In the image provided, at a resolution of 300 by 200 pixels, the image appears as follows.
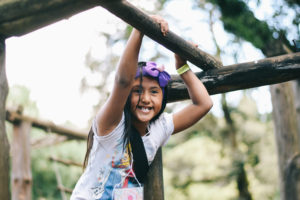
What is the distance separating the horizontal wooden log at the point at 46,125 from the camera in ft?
14.9

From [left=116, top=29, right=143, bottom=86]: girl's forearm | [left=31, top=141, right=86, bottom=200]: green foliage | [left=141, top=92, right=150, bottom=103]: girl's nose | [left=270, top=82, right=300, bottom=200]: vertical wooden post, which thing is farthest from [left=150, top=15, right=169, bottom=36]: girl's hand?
[left=31, top=141, right=86, bottom=200]: green foliage

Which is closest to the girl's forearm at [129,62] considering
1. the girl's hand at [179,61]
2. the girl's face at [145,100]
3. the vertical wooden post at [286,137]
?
the girl's face at [145,100]

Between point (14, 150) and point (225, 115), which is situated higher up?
point (225, 115)

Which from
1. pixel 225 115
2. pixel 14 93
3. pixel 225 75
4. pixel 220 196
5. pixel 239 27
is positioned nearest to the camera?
pixel 225 75

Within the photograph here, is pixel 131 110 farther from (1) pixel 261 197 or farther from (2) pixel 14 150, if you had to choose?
(1) pixel 261 197

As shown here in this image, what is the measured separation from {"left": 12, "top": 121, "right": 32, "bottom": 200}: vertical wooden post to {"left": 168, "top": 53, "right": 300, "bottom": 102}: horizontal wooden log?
3396 millimetres

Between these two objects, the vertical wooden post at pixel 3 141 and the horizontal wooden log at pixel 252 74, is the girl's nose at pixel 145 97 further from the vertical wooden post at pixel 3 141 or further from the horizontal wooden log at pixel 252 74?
the vertical wooden post at pixel 3 141

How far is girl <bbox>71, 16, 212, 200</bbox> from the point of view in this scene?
1.50 meters

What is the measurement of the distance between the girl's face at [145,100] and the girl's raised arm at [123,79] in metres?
0.17

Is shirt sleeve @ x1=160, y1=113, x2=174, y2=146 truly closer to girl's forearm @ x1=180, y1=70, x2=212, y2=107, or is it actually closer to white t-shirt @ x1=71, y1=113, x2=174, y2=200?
girl's forearm @ x1=180, y1=70, x2=212, y2=107

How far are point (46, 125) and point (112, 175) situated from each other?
3476 mm

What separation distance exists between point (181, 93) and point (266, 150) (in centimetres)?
1154

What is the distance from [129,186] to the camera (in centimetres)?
169

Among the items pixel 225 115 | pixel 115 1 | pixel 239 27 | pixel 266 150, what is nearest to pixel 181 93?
pixel 115 1
